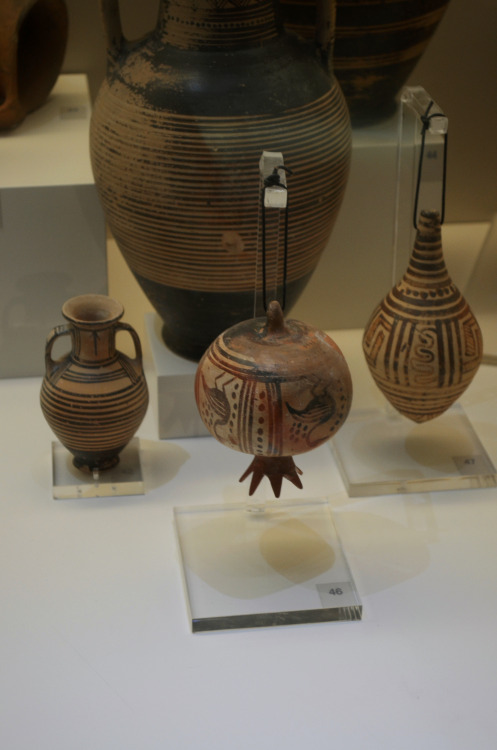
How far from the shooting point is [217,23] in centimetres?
165

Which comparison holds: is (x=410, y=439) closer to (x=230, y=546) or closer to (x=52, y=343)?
(x=230, y=546)

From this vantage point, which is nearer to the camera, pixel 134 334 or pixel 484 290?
pixel 134 334

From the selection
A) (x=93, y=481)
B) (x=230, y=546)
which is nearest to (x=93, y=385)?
(x=93, y=481)

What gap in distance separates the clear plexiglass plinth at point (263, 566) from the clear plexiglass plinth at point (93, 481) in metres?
0.12

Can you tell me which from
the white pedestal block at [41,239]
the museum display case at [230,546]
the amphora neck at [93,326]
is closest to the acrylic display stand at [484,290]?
the museum display case at [230,546]

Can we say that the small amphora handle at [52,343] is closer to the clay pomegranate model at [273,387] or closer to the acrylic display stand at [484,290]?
the clay pomegranate model at [273,387]

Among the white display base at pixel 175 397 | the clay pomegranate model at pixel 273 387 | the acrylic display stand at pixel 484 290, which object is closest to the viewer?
the clay pomegranate model at pixel 273 387

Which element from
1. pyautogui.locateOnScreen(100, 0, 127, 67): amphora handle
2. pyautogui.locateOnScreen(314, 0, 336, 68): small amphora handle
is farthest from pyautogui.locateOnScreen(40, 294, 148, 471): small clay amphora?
pyautogui.locateOnScreen(314, 0, 336, 68): small amphora handle

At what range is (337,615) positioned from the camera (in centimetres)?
156

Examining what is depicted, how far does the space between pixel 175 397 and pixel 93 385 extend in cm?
27

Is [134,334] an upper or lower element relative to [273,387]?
lower

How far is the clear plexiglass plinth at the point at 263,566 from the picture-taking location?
156 centimetres

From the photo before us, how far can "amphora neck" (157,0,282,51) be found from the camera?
1.65 meters

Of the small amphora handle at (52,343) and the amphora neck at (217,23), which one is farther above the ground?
the amphora neck at (217,23)
